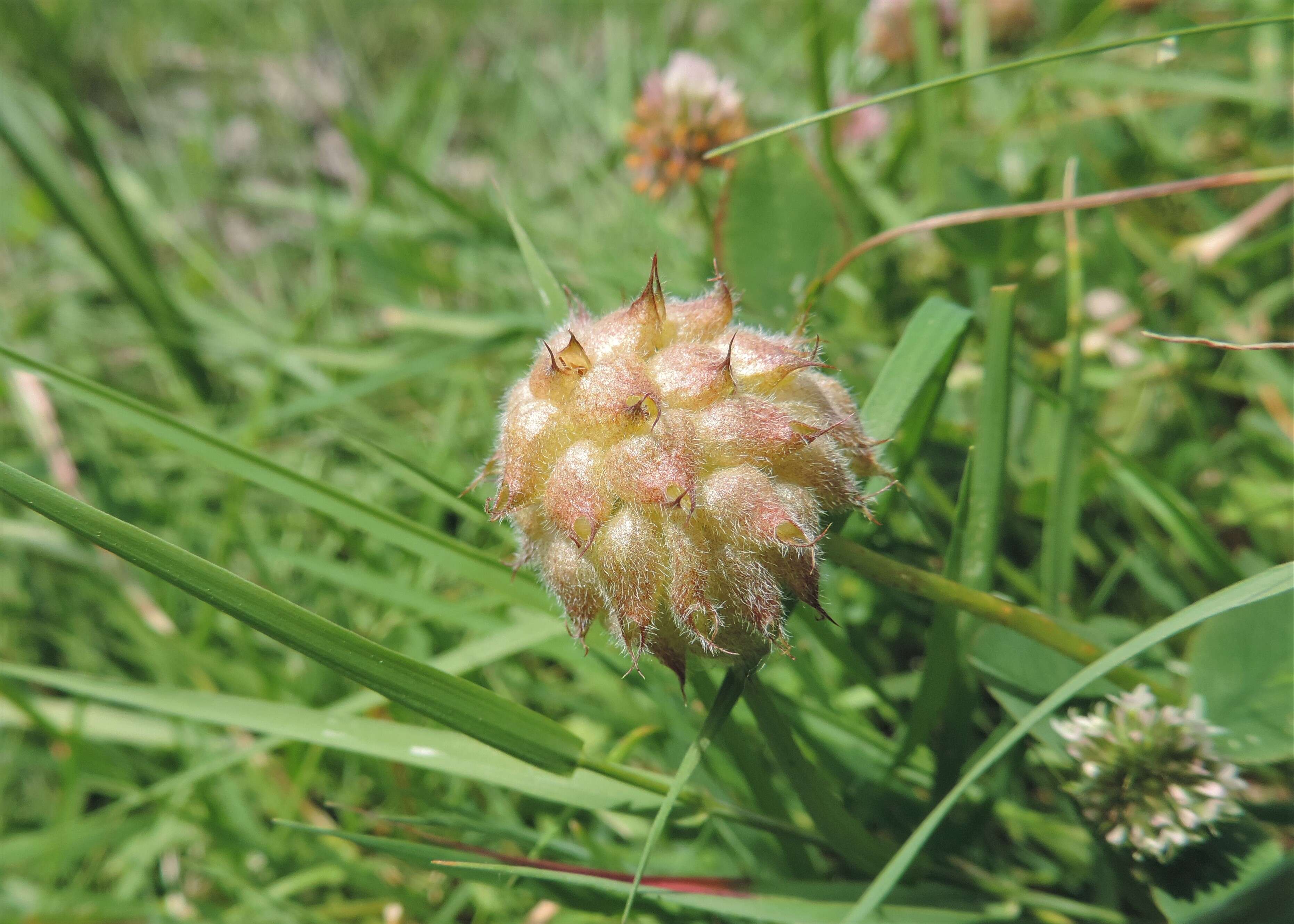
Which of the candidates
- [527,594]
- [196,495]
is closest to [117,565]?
[196,495]

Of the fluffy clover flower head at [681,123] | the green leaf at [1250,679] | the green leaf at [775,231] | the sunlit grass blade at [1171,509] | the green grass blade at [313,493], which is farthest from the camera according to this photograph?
the fluffy clover flower head at [681,123]

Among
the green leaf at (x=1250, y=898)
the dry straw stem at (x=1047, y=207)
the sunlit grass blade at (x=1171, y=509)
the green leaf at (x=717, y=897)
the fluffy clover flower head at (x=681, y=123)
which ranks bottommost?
the green leaf at (x=717, y=897)

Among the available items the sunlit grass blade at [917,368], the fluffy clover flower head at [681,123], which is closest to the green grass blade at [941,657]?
the sunlit grass blade at [917,368]

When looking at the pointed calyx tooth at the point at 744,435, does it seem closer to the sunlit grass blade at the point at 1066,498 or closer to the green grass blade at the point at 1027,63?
the green grass blade at the point at 1027,63

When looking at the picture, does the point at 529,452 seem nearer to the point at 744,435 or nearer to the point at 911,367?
the point at 744,435

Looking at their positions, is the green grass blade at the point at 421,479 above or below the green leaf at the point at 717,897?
above

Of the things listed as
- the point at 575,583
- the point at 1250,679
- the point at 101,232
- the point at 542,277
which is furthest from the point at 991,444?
the point at 101,232

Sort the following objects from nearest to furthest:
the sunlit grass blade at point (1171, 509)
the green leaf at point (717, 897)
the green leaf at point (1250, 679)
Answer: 1. the green leaf at point (717, 897)
2. the green leaf at point (1250, 679)
3. the sunlit grass blade at point (1171, 509)

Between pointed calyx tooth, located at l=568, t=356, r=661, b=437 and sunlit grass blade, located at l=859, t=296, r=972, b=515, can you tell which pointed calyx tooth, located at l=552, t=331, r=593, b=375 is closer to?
Answer: pointed calyx tooth, located at l=568, t=356, r=661, b=437
